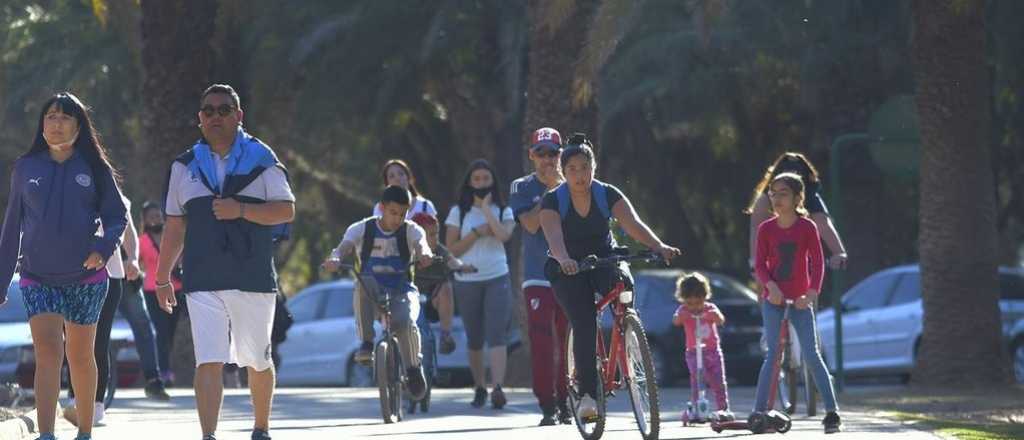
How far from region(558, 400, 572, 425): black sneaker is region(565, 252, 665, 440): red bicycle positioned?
1.25 meters

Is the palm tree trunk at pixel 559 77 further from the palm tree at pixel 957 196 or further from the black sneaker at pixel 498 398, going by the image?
the black sneaker at pixel 498 398

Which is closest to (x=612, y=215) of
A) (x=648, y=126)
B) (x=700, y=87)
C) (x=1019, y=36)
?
(x=1019, y=36)

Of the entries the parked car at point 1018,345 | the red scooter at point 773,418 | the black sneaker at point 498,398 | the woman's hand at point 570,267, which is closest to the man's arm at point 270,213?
the woman's hand at point 570,267

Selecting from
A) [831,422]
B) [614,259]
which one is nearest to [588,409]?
[614,259]

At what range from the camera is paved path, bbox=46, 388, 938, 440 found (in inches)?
460

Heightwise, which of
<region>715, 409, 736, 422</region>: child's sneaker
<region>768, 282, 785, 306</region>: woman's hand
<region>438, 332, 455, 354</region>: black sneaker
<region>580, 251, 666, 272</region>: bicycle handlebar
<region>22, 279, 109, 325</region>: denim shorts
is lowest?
<region>715, 409, 736, 422</region>: child's sneaker

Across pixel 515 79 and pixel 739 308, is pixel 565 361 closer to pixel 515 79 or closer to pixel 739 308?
pixel 739 308

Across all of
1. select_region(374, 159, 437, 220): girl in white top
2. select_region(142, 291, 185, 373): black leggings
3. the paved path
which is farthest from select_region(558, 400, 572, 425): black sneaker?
select_region(142, 291, 185, 373): black leggings

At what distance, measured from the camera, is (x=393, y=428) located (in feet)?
41.1

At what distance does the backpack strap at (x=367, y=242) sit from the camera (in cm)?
1334

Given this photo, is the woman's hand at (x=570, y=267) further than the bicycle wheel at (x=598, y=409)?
No

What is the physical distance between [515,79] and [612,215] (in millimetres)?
14405

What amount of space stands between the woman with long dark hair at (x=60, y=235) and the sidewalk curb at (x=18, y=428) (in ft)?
2.71

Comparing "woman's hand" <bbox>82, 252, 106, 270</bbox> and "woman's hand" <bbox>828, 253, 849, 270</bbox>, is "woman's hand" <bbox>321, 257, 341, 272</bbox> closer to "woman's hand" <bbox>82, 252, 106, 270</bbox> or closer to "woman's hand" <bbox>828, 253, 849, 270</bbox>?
"woman's hand" <bbox>828, 253, 849, 270</bbox>
